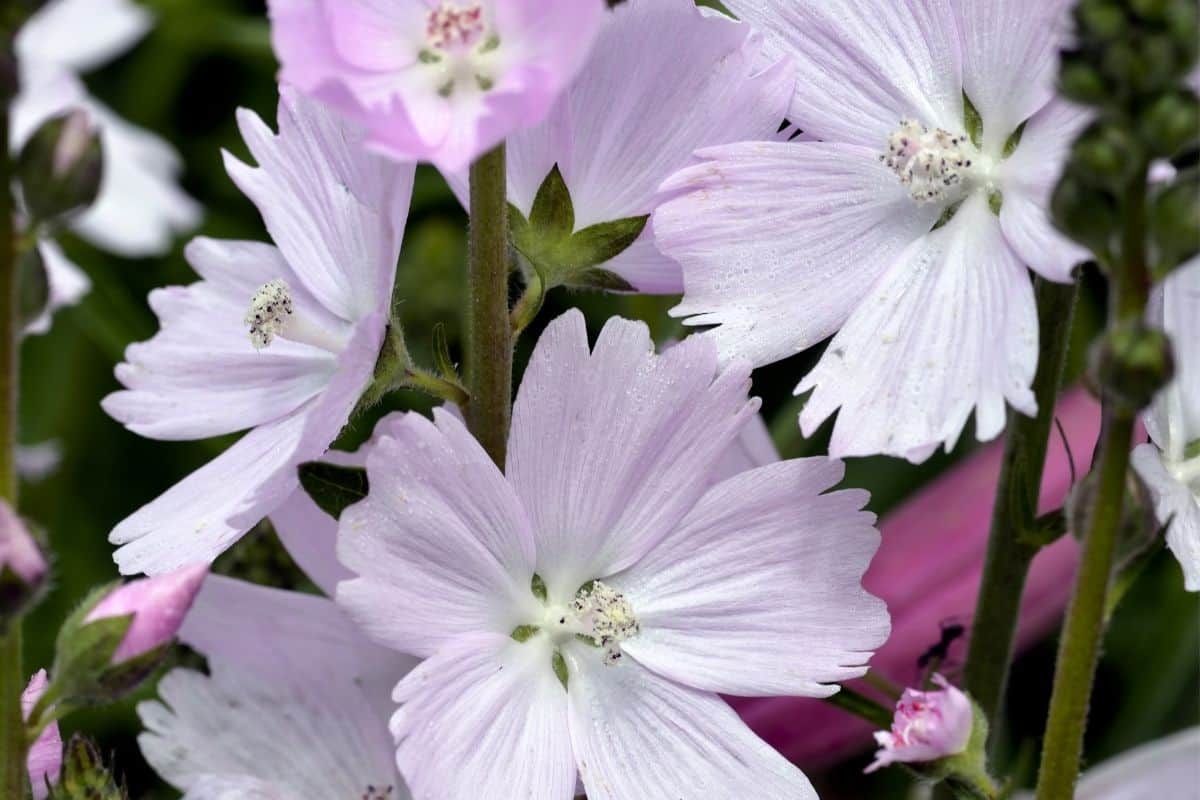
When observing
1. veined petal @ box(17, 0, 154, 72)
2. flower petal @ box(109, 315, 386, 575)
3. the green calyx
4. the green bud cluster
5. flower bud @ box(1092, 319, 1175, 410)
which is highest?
the green bud cluster

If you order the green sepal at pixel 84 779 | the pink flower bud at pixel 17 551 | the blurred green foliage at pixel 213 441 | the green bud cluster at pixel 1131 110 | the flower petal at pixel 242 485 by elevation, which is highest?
the green bud cluster at pixel 1131 110

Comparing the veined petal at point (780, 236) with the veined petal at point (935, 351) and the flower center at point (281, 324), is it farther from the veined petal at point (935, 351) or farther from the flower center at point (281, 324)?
the flower center at point (281, 324)

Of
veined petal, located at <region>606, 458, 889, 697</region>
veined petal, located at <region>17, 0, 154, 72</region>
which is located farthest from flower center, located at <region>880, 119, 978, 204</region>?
veined petal, located at <region>17, 0, 154, 72</region>

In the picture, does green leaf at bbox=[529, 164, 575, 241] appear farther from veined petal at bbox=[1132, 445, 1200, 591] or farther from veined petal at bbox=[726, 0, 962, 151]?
veined petal at bbox=[1132, 445, 1200, 591]

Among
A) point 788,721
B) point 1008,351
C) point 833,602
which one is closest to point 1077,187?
point 1008,351

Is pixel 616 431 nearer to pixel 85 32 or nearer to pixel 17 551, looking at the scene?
pixel 17 551

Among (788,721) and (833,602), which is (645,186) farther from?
(788,721)

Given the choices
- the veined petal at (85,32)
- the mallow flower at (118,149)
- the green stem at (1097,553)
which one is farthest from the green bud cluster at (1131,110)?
the veined petal at (85,32)
